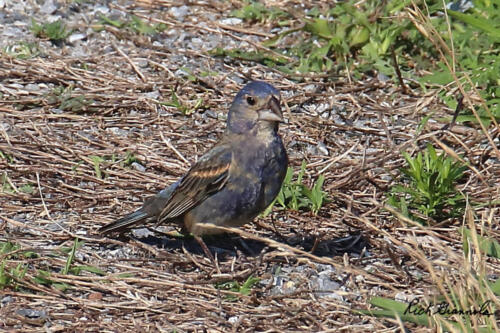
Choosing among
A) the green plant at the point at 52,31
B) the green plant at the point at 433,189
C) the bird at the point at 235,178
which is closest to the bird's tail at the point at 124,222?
the bird at the point at 235,178

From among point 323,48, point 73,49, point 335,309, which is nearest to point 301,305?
point 335,309

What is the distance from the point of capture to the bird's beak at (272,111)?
4.88m

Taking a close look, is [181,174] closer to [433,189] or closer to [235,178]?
[235,178]

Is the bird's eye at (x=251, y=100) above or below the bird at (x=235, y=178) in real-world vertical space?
above

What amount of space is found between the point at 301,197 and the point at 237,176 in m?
0.71

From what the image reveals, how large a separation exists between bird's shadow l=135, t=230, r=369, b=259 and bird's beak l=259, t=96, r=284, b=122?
682mm

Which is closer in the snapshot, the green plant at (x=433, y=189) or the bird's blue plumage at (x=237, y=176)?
the bird's blue plumage at (x=237, y=176)

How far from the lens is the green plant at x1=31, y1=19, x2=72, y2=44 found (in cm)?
725

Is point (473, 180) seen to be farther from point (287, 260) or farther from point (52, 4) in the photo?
point (52, 4)

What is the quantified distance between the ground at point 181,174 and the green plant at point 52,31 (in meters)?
0.06

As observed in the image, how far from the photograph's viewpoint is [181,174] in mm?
5848

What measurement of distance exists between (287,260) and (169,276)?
0.61 m

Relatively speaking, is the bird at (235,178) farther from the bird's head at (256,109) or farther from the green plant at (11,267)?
the green plant at (11,267)

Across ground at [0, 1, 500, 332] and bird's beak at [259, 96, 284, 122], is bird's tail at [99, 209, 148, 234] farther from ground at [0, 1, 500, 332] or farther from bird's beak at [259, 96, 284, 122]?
A: bird's beak at [259, 96, 284, 122]
